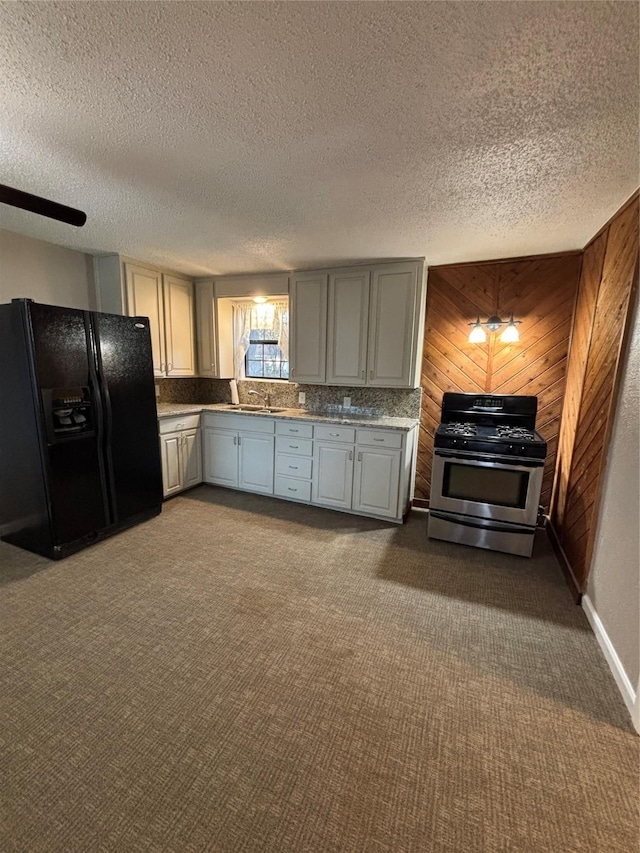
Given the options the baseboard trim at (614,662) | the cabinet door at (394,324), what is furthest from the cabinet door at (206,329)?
the baseboard trim at (614,662)

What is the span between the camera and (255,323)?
455 cm

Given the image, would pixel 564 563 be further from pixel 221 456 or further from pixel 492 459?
pixel 221 456

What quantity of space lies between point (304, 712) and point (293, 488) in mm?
2393

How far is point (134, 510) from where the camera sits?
330cm

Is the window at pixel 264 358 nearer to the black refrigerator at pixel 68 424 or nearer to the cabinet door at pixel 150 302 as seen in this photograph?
the cabinet door at pixel 150 302

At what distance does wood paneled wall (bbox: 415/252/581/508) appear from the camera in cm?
329

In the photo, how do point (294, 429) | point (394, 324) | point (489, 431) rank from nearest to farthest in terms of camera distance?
point (489, 431), point (394, 324), point (294, 429)

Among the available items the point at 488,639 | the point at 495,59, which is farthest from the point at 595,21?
the point at 488,639

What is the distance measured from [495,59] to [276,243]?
2.11 metres

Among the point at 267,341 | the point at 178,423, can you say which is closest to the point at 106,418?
the point at 178,423

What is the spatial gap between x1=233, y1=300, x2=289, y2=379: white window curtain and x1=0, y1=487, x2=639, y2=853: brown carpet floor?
2642mm

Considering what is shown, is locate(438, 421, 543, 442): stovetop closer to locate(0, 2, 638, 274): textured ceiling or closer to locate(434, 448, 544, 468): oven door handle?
locate(434, 448, 544, 468): oven door handle

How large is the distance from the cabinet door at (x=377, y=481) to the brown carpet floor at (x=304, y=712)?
818 mm

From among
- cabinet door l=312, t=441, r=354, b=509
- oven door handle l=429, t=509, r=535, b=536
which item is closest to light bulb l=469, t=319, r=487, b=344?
cabinet door l=312, t=441, r=354, b=509
